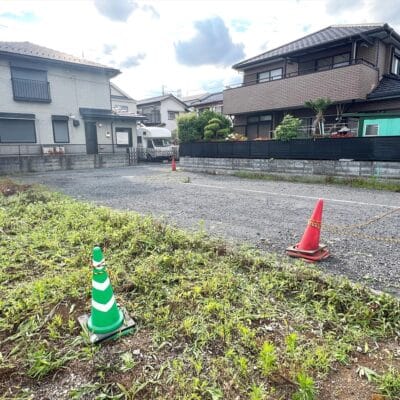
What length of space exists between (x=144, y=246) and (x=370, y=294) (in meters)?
2.22

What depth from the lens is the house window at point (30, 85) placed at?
1423 cm

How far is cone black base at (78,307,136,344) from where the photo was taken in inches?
69.5

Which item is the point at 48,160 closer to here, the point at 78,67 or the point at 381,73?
the point at 78,67

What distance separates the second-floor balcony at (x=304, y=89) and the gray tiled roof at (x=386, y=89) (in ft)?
0.77

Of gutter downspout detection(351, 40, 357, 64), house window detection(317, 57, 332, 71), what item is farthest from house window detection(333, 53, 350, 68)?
gutter downspout detection(351, 40, 357, 64)

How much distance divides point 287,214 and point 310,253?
1879 millimetres

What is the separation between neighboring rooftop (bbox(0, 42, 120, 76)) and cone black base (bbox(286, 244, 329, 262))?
16469 mm

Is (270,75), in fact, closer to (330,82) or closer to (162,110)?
(330,82)

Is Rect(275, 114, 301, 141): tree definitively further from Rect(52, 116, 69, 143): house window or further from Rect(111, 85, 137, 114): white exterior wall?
Rect(111, 85, 137, 114): white exterior wall

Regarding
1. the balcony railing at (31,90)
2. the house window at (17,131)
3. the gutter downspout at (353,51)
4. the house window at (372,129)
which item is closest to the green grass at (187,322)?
the house window at (372,129)

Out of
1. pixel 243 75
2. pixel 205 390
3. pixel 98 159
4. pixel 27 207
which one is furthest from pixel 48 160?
pixel 205 390

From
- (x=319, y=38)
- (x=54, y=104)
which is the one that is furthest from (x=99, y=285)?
(x=54, y=104)

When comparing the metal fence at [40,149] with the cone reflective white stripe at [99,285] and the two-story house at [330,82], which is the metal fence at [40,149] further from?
the cone reflective white stripe at [99,285]

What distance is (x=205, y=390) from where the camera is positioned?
1416 millimetres
